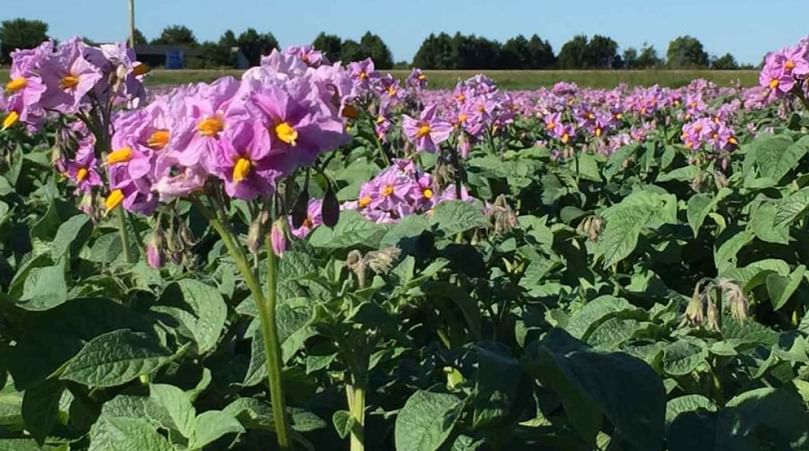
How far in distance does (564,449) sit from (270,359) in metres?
0.63

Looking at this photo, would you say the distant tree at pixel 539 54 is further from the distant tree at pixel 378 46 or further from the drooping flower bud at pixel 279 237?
the drooping flower bud at pixel 279 237

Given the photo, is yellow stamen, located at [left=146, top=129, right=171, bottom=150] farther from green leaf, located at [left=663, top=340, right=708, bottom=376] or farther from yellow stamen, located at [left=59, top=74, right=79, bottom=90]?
yellow stamen, located at [left=59, top=74, right=79, bottom=90]

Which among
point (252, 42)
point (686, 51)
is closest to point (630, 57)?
point (686, 51)

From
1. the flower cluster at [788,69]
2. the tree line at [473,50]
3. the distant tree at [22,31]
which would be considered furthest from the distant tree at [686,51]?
the flower cluster at [788,69]

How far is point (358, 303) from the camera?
5.65 ft

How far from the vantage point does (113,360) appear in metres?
1.58

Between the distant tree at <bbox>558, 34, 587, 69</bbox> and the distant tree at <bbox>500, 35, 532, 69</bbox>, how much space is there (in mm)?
A: 2551

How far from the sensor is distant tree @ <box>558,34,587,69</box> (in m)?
74.3

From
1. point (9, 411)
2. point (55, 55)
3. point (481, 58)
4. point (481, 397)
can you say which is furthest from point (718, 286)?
point (481, 58)

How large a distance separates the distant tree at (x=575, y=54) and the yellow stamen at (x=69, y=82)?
7248 cm

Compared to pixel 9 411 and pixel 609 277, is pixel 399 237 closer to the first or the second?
pixel 9 411

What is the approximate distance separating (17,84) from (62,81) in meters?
0.10

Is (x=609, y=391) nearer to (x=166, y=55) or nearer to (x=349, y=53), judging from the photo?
(x=349, y=53)

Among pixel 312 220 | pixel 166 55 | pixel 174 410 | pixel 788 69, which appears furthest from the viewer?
pixel 166 55
